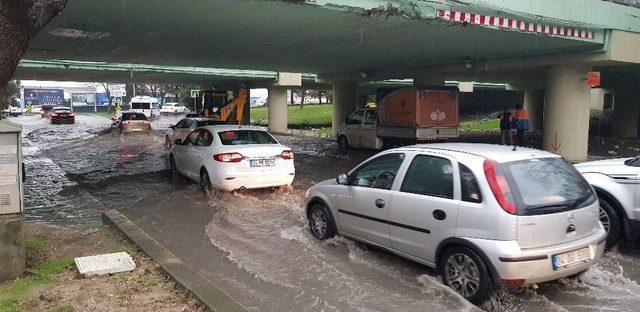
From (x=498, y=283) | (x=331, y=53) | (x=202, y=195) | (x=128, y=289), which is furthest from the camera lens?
(x=331, y=53)

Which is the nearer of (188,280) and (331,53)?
(188,280)

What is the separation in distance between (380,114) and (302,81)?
1622cm

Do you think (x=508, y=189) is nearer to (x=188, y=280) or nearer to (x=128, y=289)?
(x=188, y=280)

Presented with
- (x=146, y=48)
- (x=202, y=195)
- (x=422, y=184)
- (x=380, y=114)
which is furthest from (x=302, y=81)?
(x=422, y=184)

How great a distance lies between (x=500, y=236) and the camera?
15.5 feet

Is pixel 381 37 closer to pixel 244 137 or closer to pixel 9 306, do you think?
pixel 244 137

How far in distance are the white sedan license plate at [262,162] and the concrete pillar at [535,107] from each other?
29895 millimetres

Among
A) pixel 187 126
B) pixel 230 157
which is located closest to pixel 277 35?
pixel 230 157

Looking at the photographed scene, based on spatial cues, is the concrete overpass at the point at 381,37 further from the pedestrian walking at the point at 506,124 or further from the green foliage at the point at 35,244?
the green foliage at the point at 35,244

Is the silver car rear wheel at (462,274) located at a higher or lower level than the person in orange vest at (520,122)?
lower

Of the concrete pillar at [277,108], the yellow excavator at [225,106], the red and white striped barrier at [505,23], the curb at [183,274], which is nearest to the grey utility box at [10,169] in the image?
the curb at [183,274]

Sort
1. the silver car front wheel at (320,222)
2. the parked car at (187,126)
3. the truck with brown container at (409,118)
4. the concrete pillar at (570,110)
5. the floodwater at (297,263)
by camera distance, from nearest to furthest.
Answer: the floodwater at (297,263) < the silver car front wheel at (320,222) < the concrete pillar at (570,110) < the truck with brown container at (409,118) < the parked car at (187,126)

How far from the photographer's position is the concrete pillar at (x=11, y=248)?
523 cm

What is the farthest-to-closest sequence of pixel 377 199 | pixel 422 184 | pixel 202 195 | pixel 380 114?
pixel 380 114 < pixel 202 195 < pixel 377 199 < pixel 422 184
